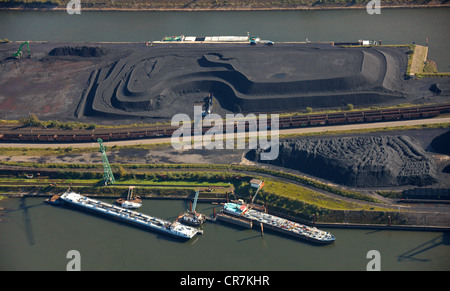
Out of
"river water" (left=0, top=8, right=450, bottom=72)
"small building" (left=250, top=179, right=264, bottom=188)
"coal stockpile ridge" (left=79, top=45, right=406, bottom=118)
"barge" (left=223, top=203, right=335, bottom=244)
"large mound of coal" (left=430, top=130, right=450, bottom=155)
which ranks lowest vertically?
"barge" (left=223, top=203, right=335, bottom=244)

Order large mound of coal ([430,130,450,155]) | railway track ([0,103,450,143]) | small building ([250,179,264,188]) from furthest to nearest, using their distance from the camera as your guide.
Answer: railway track ([0,103,450,143])
large mound of coal ([430,130,450,155])
small building ([250,179,264,188])

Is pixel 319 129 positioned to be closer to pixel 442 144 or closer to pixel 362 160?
pixel 362 160

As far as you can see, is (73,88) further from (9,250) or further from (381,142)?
(381,142)

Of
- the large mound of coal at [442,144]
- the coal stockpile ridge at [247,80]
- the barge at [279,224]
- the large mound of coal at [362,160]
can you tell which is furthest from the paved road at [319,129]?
the barge at [279,224]

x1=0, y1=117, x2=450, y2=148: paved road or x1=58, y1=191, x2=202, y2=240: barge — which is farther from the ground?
x1=0, y1=117, x2=450, y2=148: paved road

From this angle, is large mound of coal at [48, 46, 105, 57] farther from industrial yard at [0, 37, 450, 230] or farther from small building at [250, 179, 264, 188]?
small building at [250, 179, 264, 188]

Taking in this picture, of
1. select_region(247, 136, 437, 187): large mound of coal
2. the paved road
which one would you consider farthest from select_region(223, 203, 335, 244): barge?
the paved road
